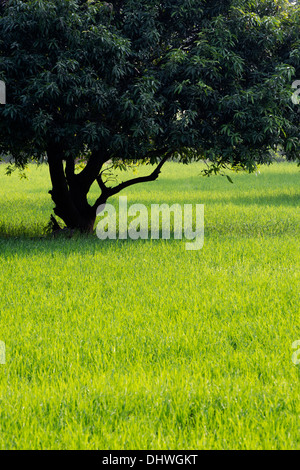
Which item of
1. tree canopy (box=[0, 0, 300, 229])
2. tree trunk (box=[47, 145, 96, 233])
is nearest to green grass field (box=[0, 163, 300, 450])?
tree canopy (box=[0, 0, 300, 229])

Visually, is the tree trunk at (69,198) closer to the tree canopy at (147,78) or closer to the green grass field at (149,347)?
the tree canopy at (147,78)

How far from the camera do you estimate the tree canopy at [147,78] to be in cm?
974

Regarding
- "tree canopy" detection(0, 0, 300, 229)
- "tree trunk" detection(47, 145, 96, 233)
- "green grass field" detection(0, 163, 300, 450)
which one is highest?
"tree canopy" detection(0, 0, 300, 229)

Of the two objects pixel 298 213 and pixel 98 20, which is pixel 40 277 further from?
pixel 298 213

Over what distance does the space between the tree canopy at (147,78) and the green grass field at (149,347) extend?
2.17 m

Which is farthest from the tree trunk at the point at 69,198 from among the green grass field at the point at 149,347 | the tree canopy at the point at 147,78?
the green grass field at the point at 149,347

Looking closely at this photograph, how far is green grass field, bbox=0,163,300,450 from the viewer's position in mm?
3664

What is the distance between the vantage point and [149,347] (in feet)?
16.9

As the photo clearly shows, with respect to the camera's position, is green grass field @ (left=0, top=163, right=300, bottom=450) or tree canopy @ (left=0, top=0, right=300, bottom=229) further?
tree canopy @ (left=0, top=0, right=300, bottom=229)

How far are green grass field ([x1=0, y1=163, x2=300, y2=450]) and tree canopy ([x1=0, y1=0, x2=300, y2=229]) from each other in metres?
2.17

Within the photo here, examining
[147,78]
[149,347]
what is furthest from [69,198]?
[149,347]

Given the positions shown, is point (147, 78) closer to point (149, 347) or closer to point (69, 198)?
point (69, 198)

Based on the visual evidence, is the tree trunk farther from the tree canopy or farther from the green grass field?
the green grass field
